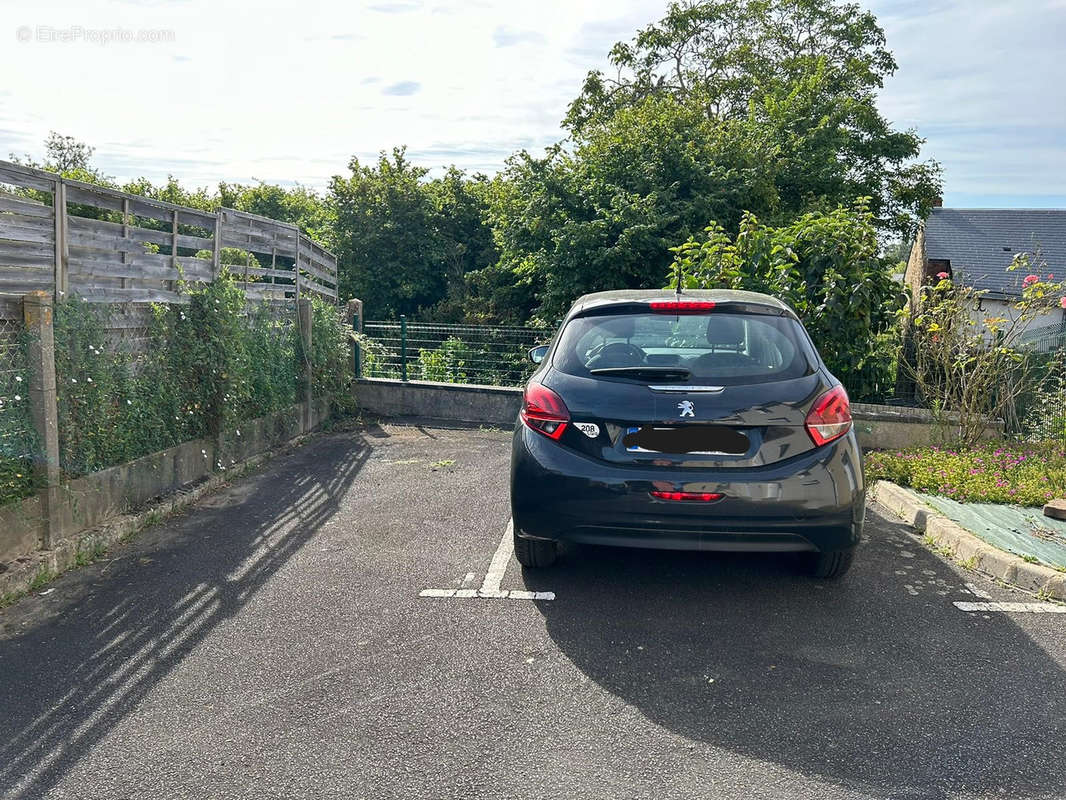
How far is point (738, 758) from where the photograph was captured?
2.95 meters

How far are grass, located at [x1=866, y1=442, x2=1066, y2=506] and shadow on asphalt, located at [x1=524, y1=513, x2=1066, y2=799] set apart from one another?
1.73 meters

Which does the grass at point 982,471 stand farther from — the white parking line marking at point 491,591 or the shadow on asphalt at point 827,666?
the white parking line marking at point 491,591

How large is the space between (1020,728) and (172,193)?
155 feet

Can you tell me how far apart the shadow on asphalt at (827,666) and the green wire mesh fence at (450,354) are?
21.8ft

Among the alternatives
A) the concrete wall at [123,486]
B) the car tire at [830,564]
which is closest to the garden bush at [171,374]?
the concrete wall at [123,486]

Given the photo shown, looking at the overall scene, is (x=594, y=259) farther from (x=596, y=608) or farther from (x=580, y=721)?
(x=580, y=721)

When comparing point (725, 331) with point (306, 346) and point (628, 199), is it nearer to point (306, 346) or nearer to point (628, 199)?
point (306, 346)

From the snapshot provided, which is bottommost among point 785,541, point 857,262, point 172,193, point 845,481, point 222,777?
point 222,777

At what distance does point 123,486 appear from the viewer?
5941 mm

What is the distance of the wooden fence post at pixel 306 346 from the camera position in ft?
32.2

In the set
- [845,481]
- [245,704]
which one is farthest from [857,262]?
[245,704]

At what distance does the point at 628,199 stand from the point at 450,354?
8219 millimetres

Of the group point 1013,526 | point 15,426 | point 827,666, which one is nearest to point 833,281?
point 1013,526

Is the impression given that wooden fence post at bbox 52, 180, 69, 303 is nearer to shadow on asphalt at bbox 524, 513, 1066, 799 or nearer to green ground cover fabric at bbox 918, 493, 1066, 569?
shadow on asphalt at bbox 524, 513, 1066, 799
